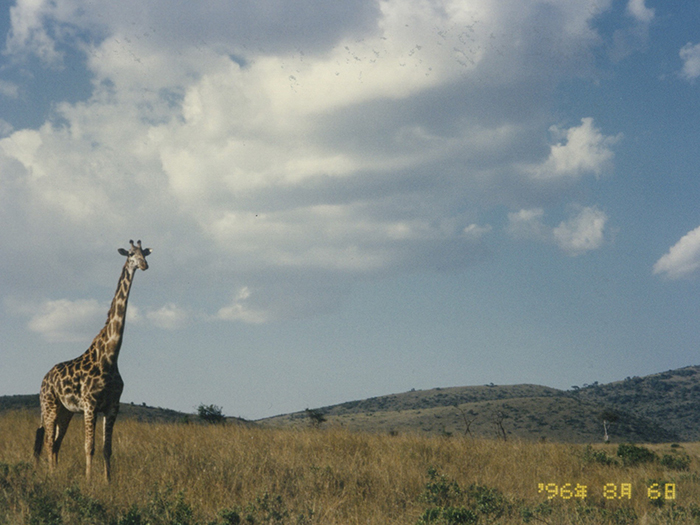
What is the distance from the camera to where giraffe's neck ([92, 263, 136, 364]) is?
467 inches

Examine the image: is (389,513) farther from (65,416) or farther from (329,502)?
(65,416)

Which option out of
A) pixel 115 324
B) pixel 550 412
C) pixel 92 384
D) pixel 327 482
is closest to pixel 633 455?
pixel 327 482

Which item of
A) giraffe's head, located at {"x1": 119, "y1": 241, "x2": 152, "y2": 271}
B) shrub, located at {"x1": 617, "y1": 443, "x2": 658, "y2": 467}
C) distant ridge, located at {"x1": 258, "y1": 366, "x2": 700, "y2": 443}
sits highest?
giraffe's head, located at {"x1": 119, "y1": 241, "x2": 152, "y2": 271}

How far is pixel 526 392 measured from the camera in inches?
4936

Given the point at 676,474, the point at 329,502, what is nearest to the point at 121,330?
the point at 329,502

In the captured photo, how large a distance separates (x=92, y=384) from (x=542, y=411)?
268 ft

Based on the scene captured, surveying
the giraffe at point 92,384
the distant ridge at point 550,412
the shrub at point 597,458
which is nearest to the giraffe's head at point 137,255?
the giraffe at point 92,384

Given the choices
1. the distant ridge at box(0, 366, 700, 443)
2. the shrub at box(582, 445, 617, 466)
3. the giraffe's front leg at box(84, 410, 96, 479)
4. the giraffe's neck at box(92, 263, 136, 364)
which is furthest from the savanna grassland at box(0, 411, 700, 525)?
the distant ridge at box(0, 366, 700, 443)

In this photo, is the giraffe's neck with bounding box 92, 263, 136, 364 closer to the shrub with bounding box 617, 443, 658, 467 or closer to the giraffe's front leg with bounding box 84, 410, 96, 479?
the giraffe's front leg with bounding box 84, 410, 96, 479

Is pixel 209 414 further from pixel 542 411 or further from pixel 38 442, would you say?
pixel 542 411

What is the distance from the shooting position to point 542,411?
84062mm

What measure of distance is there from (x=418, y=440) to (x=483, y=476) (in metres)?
3.74

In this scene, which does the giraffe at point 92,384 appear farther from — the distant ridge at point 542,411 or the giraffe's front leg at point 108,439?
the distant ridge at point 542,411

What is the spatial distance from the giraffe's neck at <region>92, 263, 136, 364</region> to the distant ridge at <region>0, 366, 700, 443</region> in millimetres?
23356
